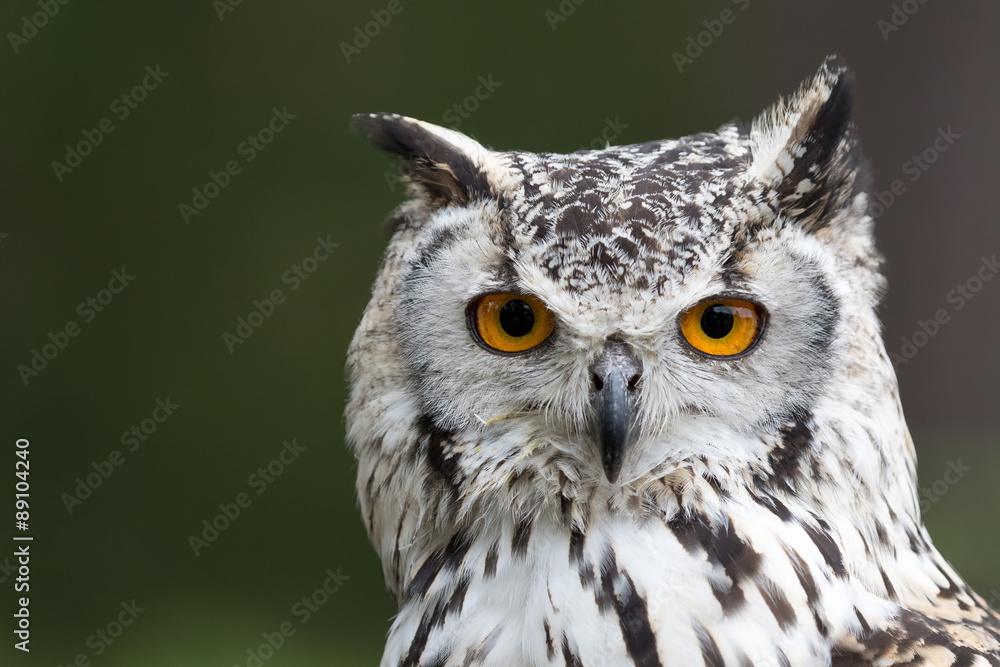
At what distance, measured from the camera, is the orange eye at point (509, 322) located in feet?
4.50

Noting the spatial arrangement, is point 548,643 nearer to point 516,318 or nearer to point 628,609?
point 628,609

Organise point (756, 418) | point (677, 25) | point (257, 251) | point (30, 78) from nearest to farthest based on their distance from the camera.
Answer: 1. point (756, 418)
2. point (30, 78)
3. point (257, 251)
4. point (677, 25)

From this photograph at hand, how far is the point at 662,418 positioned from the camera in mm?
1386

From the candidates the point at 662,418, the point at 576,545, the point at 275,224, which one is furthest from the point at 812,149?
the point at 275,224

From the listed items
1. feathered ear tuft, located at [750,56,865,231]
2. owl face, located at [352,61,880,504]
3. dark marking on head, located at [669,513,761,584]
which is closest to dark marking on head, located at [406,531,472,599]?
owl face, located at [352,61,880,504]

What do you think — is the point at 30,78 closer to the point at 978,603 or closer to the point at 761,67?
the point at 761,67

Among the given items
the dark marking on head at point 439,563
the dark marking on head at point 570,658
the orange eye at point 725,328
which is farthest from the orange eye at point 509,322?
the dark marking on head at point 570,658

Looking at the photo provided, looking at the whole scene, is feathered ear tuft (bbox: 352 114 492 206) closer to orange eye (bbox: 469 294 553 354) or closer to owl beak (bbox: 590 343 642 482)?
orange eye (bbox: 469 294 553 354)

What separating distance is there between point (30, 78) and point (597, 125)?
2.67 metres

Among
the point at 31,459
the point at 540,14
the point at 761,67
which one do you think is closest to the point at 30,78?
the point at 31,459

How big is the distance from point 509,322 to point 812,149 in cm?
56

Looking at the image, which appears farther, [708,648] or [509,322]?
[509,322]

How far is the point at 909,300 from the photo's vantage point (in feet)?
14.1

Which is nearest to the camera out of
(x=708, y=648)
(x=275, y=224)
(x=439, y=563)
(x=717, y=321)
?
(x=708, y=648)
